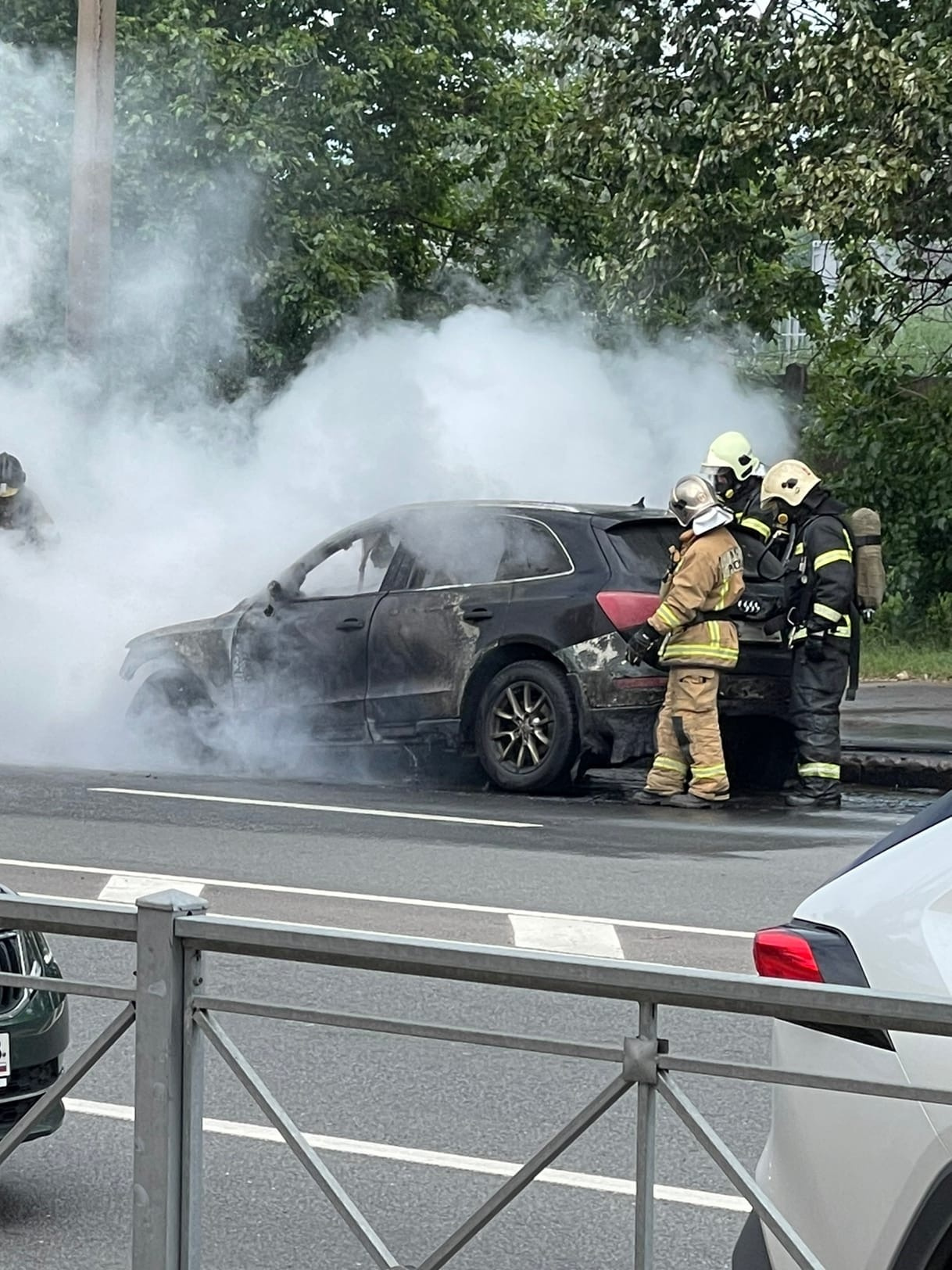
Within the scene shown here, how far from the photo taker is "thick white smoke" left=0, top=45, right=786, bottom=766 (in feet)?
45.2

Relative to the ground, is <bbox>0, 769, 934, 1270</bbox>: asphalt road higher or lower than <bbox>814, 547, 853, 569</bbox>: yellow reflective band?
lower

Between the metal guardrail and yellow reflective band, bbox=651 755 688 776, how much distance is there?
786cm

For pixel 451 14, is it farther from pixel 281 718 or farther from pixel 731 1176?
pixel 731 1176

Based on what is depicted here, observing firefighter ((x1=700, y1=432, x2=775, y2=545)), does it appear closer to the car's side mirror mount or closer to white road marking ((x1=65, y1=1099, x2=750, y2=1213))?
the car's side mirror mount

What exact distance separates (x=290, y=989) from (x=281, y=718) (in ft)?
18.6

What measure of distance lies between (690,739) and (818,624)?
940 millimetres

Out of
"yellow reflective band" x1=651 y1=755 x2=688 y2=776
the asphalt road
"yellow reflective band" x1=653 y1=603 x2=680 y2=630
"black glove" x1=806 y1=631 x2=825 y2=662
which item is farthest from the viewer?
"yellow reflective band" x1=651 y1=755 x2=688 y2=776

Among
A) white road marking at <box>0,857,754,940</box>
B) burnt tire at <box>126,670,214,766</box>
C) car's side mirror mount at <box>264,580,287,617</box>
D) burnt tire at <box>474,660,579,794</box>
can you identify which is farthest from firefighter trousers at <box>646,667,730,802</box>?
white road marking at <box>0,857,754,940</box>

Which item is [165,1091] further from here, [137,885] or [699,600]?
[699,600]

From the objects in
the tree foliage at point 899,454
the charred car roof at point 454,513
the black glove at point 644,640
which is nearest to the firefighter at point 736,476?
the charred car roof at point 454,513

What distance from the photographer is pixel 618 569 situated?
11.1 metres

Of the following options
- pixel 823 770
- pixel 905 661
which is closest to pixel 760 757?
pixel 823 770

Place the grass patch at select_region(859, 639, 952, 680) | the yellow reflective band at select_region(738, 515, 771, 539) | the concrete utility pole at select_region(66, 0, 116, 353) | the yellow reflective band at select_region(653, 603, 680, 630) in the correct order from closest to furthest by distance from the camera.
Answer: the yellow reflective band at select_region(653, 603, 680, 630) → the yellow reflective band at select_region(738, 515, 771, 539) → the concrete utility pole at select_region(66, 0, 116, 353) → the grass patch at select_region(859, 639, 952, 680)

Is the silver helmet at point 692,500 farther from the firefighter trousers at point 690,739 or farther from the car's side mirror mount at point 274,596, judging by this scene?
the car's side mirror mount at point 274,596
